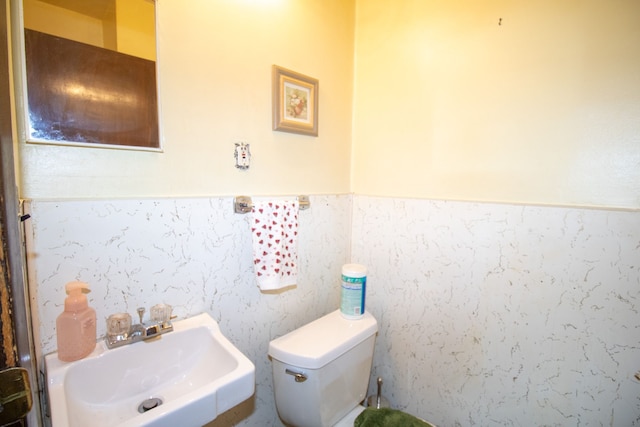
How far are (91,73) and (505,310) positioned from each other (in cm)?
147

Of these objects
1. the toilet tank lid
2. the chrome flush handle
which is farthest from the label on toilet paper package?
the chrome flush handle

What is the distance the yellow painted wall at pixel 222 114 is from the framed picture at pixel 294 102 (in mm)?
34

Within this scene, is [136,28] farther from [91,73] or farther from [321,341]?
[321,341]

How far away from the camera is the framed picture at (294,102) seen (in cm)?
104

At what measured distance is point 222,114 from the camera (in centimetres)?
93

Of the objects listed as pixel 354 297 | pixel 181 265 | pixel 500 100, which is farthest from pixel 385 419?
pixel 500 100

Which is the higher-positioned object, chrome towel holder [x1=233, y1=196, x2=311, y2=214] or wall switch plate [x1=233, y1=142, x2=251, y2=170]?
wall switch plate [x1=233, y1=142, x2=251, y2=170]

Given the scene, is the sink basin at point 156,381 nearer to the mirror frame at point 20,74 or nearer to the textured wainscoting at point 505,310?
the mirror frame at point 20,74

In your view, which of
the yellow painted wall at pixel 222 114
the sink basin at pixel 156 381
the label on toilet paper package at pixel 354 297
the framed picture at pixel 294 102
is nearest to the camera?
the sink basin at pixel 156 381

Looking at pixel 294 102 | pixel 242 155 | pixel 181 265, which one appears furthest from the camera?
pixel 294 102

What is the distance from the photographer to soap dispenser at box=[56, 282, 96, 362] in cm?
67

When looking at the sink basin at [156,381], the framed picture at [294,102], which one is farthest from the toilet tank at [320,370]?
the framed picture at [294,102]

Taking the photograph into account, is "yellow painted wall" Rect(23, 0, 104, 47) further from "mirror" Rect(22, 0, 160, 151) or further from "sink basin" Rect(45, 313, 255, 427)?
"sink basin" Rect(45, 313, 255, 427)

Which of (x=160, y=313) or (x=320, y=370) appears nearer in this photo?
(x=160, y=313)
